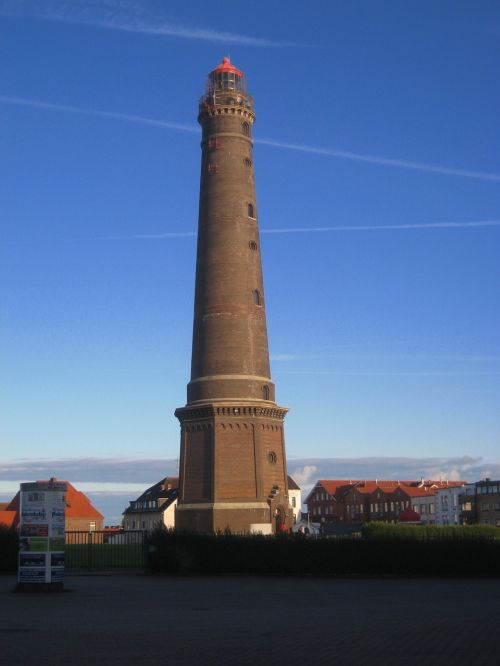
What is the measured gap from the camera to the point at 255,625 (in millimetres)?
16078

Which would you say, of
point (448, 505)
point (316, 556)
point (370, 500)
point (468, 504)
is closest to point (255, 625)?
point (316, 556)

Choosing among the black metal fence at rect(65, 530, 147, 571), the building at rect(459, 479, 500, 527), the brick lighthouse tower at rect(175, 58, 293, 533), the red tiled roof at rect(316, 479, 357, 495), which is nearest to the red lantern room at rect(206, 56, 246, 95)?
the brick lighthouse tower at rect(175, 58, 293, 533)

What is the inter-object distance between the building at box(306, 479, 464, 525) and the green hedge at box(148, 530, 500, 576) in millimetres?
99699

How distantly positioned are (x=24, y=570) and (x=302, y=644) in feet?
43.0

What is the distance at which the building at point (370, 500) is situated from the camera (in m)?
136

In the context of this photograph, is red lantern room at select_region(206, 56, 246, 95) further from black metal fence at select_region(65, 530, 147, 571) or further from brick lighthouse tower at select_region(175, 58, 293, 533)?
black metal fence at select_region(65, 530, 147, 571)

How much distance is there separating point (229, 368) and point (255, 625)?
118ft

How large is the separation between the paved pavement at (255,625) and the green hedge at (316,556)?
13.7 ft

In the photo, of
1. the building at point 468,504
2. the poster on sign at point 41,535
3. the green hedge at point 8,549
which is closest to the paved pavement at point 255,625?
the poster on sign at point 41,535

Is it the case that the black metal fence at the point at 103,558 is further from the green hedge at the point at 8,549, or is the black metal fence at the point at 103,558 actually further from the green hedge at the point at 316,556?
the green hedge at the point at 8,549

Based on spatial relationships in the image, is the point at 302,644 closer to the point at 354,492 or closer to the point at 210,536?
the point at 210,536

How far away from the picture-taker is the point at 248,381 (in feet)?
171

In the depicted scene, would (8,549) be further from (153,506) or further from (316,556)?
(153,506)

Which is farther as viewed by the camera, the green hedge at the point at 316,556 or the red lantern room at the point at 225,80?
the red lantern room at the point at 225,80
